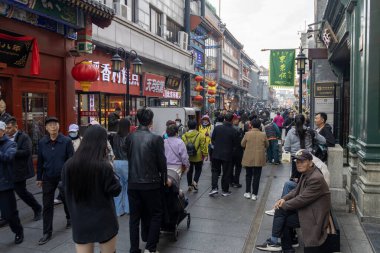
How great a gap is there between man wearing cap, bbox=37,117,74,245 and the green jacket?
11.2 feet

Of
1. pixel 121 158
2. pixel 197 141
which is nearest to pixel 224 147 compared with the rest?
pixel 197 141

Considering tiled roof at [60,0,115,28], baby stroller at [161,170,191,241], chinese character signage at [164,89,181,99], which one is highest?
tiled roof at [60,0,115,28]

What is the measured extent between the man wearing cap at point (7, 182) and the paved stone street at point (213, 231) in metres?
0.42

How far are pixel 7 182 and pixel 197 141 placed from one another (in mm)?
4399

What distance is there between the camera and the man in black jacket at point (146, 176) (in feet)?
15.3

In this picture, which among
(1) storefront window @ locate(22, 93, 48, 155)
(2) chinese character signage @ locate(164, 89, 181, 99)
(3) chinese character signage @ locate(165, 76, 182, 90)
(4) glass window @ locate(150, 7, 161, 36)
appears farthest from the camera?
(2) chinese character signage @ locate(164, 89, 181, 99)

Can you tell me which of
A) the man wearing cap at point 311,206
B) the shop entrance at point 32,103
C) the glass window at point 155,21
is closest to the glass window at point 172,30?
A: the glass window at point 155,21

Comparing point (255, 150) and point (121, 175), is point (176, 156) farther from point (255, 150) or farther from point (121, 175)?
point (255, 150)

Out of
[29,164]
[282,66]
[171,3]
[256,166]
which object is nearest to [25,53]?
[29,164]

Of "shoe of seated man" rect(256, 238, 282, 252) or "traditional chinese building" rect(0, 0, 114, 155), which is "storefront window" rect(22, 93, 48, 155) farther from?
"shoe of seated man" rect(256, 238, 282, 252)

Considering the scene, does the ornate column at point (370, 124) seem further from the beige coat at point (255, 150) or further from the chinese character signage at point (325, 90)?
the chinese character signage at point (325, 90)

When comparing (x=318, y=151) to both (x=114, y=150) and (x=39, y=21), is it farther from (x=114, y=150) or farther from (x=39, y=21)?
(x=39, y=21)

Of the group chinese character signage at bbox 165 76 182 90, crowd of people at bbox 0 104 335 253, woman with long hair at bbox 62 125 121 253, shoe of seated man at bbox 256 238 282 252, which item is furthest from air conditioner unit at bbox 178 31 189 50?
woman with long hair at bbox 62 125 121 253

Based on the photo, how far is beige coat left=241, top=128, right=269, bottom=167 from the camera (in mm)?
8031
